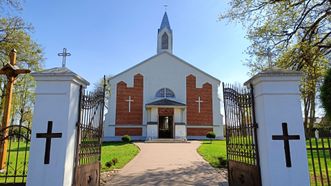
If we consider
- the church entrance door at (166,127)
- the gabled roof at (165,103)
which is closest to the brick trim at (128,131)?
the church entrance door at (166,127)

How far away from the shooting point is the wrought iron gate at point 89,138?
14.8 feet

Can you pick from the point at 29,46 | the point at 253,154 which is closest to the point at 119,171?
the point at 253,154

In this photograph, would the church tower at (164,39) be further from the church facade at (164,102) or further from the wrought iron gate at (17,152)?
the wrought iron gate at (17,152)

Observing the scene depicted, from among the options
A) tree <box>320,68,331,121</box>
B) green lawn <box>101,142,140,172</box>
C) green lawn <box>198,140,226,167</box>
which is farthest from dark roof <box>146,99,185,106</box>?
tree <box>320,68,331,121</box>

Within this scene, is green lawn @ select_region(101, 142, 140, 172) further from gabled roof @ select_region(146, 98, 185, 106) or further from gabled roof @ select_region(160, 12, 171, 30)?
gabled roof @ select_region(160, 12, 171, 30)

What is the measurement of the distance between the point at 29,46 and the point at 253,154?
52.6 feet

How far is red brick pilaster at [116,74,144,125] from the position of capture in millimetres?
26844

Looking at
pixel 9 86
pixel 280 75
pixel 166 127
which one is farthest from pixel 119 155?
pixel 166 127

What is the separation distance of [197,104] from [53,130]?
24.5 m

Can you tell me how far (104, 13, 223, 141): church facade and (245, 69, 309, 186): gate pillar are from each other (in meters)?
21.4

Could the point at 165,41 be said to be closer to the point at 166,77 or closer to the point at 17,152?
the point at 166,77

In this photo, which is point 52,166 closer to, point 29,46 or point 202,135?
point 29,46

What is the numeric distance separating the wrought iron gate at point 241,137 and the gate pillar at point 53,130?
10.9 ft

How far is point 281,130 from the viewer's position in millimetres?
4172
